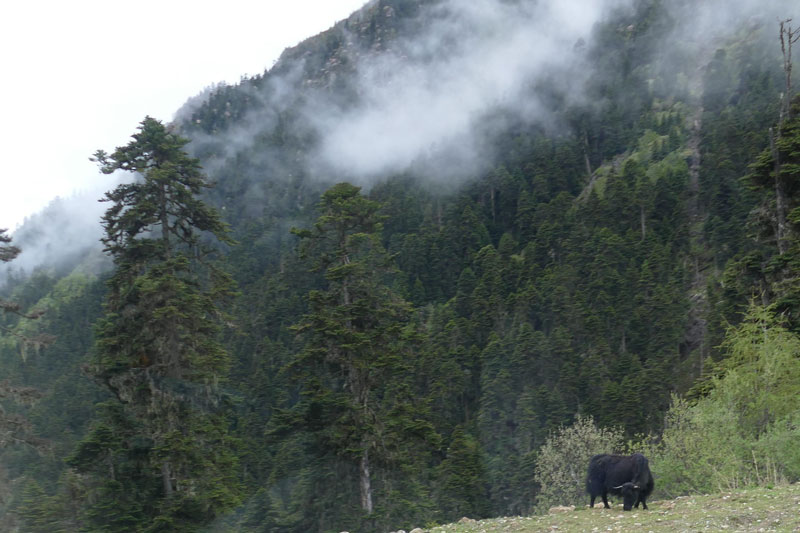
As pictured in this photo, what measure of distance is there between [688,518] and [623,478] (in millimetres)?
3312

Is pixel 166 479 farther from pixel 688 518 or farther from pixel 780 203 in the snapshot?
pixel 780 203

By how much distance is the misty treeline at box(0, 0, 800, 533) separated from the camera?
77.6 ft

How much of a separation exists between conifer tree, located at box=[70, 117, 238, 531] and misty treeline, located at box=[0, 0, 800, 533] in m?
0.10

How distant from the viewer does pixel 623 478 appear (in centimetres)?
1705

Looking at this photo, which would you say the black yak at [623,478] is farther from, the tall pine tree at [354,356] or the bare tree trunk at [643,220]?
the bare tree trunk at [643,220]

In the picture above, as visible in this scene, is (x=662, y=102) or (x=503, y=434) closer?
(x=503, y=434)

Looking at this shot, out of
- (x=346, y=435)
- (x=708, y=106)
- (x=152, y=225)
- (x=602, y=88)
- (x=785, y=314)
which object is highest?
(x=602, y=88)

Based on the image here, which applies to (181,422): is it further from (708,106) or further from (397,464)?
(708,106)

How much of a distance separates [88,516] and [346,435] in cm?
997

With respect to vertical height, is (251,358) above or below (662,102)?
below

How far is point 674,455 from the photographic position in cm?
2758

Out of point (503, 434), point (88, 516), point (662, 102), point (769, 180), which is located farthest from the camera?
point (662, 102)

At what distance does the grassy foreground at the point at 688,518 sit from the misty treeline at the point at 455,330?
18.6ft

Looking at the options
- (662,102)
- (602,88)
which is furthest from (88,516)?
(602,88)
